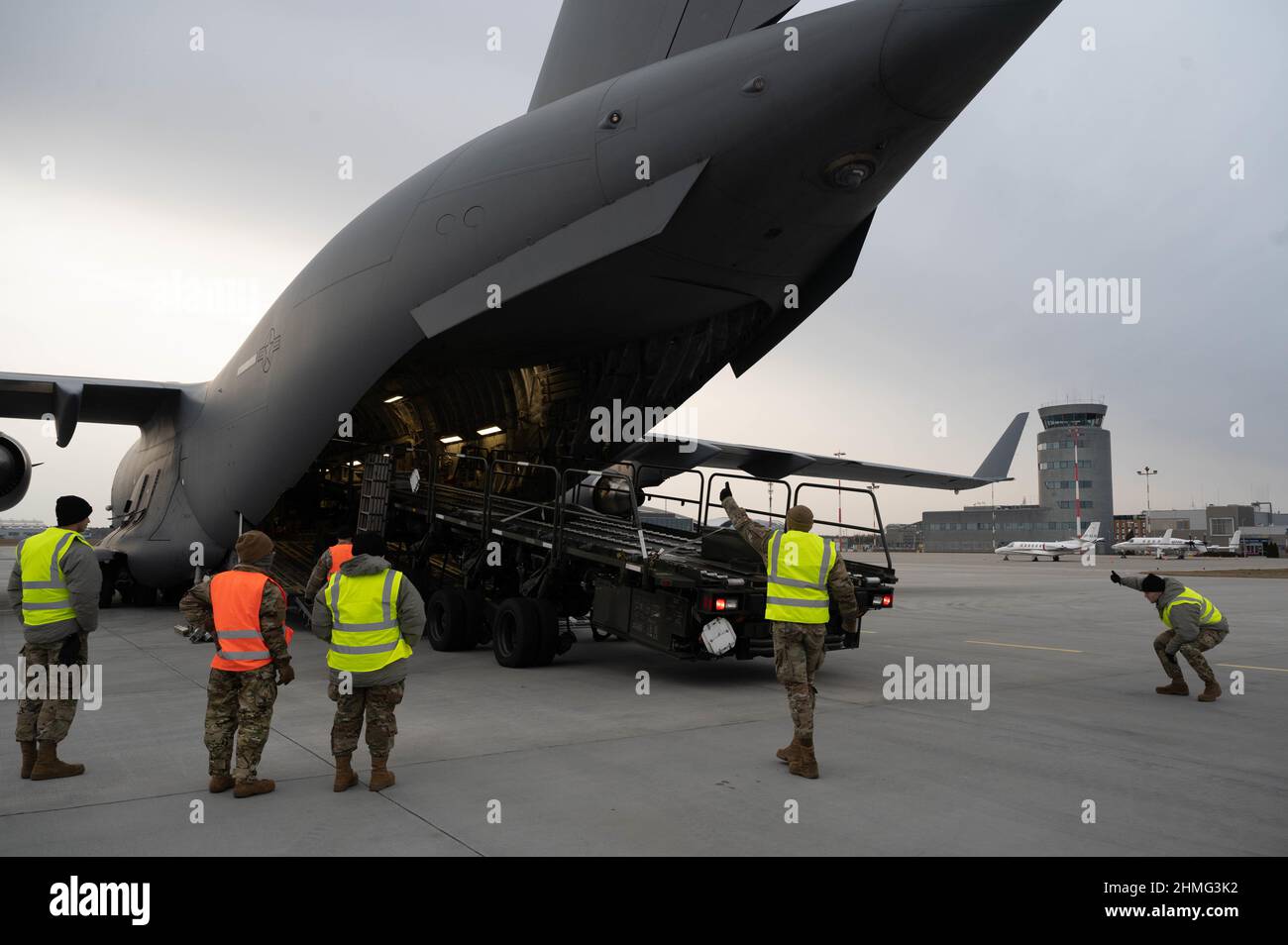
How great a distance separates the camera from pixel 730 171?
6.86 meters

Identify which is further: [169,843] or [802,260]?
[802,260]

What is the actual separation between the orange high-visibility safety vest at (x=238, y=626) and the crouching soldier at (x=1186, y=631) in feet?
21.1

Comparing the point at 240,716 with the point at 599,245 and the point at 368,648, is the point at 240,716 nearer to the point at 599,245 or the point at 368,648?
the point at 368,648

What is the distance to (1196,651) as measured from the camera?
7.26m

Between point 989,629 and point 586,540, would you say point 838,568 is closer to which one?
point 586,540

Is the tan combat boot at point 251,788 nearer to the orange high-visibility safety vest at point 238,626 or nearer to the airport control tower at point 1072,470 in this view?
the orange high-visibility safety vest at point 238,626

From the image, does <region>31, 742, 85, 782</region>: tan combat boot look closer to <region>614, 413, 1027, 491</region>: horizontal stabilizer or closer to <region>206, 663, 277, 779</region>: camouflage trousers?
<region>206, 663, 277, 779</region>: camouflage trousers

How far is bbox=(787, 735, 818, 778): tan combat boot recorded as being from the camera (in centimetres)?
471

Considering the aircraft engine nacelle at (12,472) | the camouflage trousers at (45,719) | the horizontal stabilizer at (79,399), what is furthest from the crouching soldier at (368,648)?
the aircraft engine nacelle at (12,472)

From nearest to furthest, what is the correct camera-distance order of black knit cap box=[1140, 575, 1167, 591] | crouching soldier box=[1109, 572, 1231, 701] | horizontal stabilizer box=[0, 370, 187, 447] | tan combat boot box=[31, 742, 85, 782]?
tan combat boot box=[31, 742, 85, 782]
crouching soldier box=[1109, 572, 1231, 701]
black knit cap box=[1140, 575, 1167, 591]
horizontal stabilizer box=[0, 370, 187, 447]

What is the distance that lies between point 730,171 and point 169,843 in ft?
19.0

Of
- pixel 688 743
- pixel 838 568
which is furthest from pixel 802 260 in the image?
pixel 688 743

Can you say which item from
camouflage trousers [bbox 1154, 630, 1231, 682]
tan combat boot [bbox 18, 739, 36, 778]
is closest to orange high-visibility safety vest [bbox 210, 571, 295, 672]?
tan combat boot [bbox 18, 739, 36, 778]

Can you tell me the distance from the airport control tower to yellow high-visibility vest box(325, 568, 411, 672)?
9319cm
